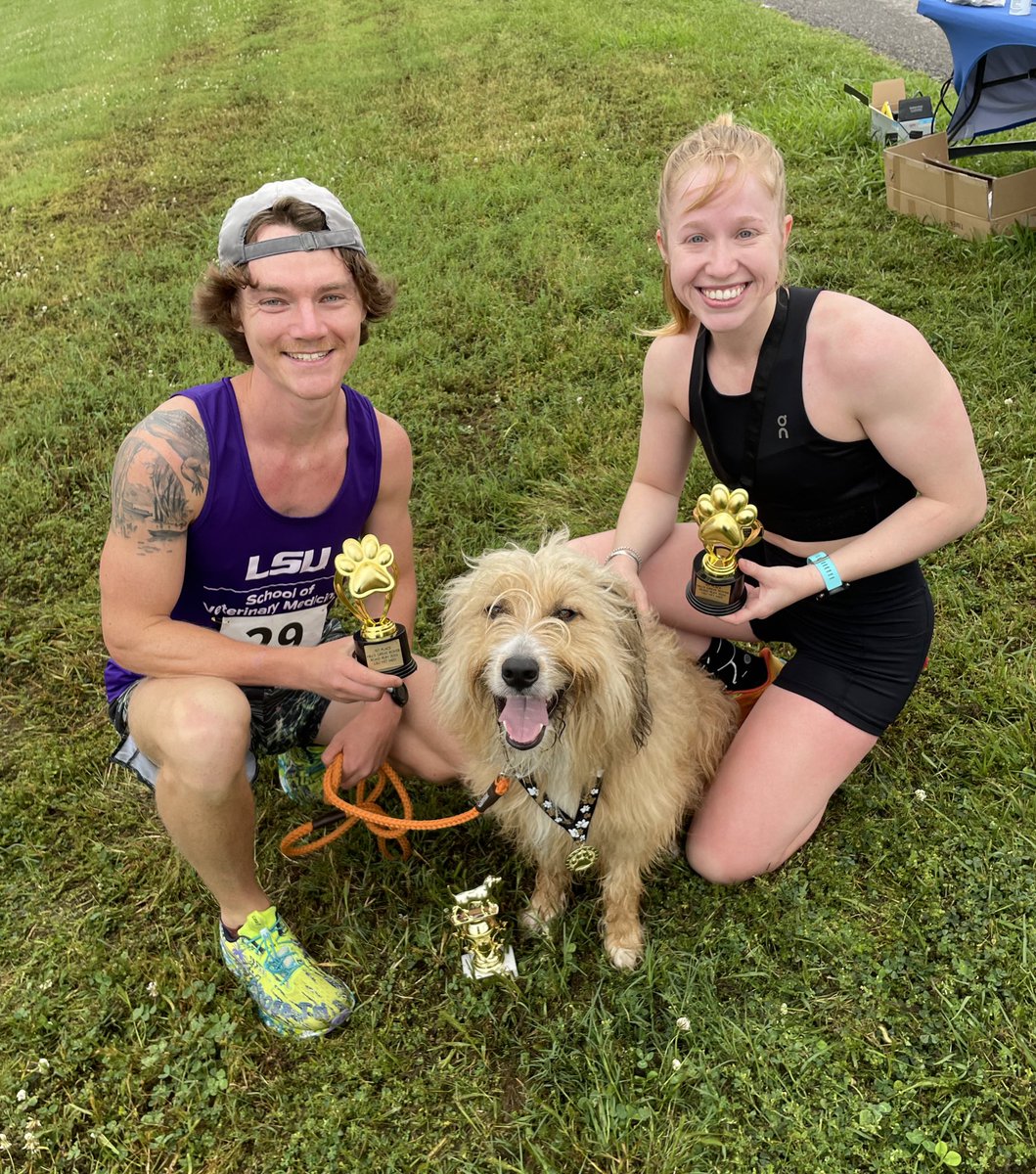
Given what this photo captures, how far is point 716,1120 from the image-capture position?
2.47 metres

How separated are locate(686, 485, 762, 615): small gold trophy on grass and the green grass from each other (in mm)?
1146

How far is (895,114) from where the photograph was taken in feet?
22.5

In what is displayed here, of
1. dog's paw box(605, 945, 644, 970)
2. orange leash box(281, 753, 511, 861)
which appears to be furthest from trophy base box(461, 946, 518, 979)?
orange leash box(281, 753, 511, 861)

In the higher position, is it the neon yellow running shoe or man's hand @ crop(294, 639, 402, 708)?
man's hand @ crop(294, 639, 402, 708)

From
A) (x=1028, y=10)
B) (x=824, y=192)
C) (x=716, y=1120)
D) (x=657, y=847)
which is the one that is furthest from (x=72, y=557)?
(x=1028, y=10)

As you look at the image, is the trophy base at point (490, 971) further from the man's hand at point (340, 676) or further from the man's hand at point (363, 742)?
the man's hand at point (340, 676)

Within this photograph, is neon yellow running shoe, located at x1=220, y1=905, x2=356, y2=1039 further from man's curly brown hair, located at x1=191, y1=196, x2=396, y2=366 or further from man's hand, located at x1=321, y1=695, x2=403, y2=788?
man's curly brown hair, located at x1=191, y1=196, x2=396, y2=366

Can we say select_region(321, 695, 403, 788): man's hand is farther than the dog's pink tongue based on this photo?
Yes

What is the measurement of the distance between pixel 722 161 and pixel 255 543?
1.81 metres

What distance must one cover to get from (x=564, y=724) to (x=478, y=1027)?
109cm

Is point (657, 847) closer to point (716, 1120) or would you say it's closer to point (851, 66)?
point (716, 1120)

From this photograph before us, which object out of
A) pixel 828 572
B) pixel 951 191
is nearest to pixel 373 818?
pixel 828 572

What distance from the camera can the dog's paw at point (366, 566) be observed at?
7.77 feet

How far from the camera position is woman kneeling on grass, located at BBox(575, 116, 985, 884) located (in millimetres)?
2613
